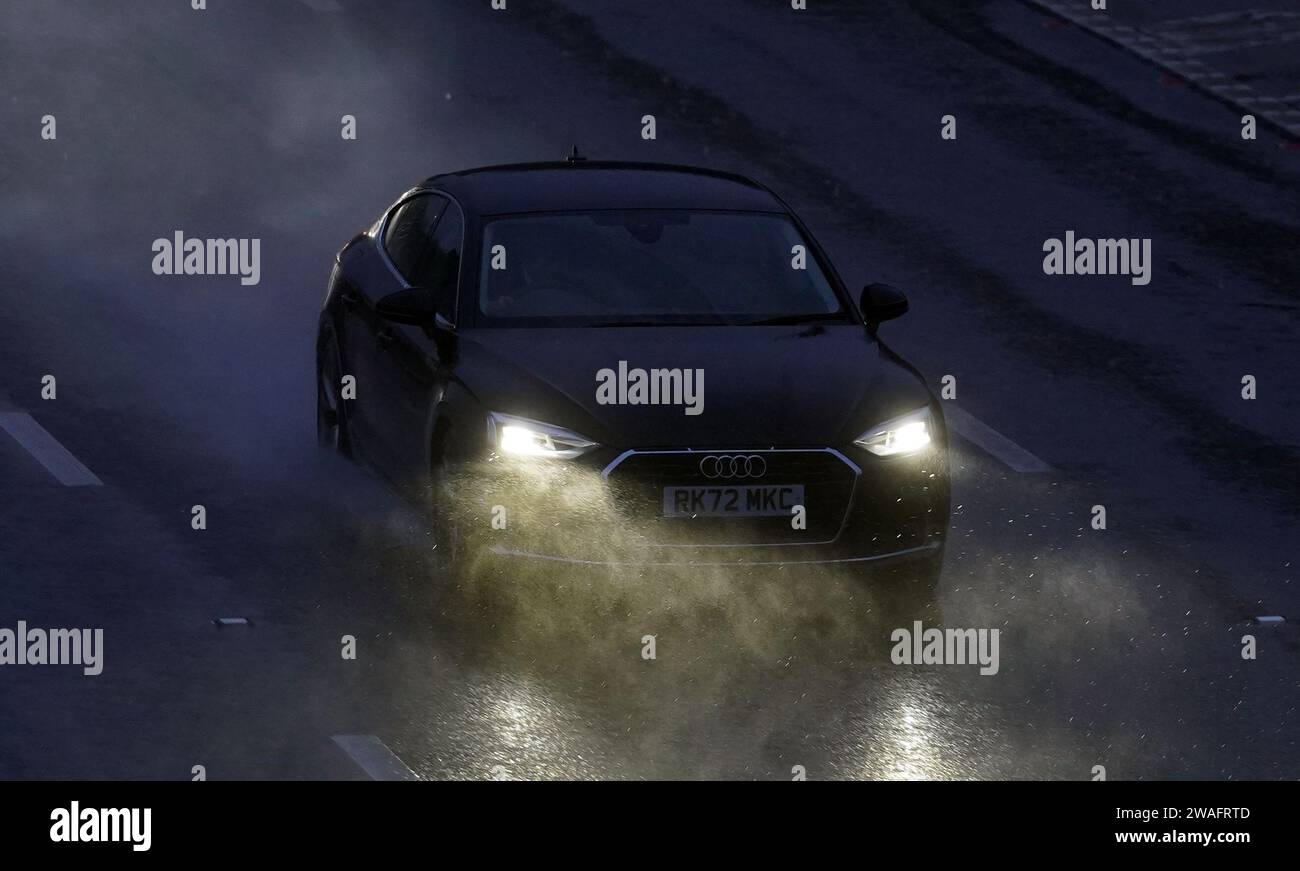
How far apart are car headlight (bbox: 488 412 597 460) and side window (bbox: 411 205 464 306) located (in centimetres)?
136

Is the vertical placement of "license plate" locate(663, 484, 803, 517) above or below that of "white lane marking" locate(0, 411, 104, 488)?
below

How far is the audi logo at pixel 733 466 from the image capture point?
35.2 feet

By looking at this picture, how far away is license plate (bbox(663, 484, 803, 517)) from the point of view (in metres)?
10.7

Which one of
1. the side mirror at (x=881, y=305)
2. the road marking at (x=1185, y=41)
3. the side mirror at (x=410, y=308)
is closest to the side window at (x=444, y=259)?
the side mirror at (x=410, y=308)

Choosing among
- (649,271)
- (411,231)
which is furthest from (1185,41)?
(649,271)

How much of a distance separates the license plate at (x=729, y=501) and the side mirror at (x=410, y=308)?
174 centimetres

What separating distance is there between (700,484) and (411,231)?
340 cm

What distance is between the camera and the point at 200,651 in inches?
428

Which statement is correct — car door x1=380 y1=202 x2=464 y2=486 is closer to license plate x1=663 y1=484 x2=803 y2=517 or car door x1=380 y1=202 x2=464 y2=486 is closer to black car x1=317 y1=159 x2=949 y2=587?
black car x1=317 y1=159 x2=949 y2=587

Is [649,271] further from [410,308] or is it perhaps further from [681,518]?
[681,518]

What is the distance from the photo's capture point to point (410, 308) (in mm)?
11922

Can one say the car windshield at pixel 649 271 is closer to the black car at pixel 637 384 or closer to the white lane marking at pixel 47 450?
the black car at pixel 637 384

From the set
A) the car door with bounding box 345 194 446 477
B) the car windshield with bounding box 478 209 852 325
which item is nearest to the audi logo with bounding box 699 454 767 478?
the car windshield with bounding box 478 209 852 325
